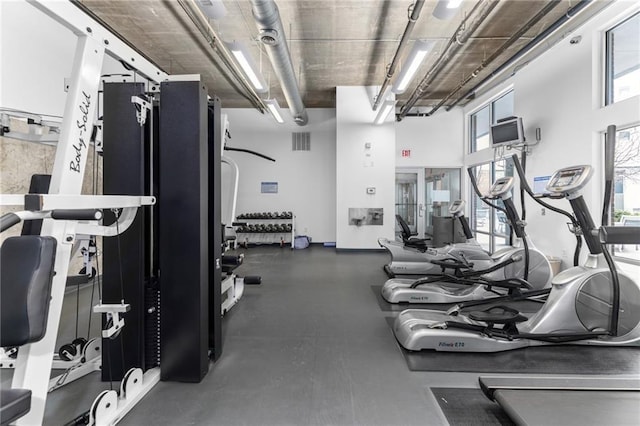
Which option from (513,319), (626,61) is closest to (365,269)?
(513,319)

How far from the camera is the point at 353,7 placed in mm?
4109

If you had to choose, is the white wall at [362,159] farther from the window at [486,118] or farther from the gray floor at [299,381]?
the gray floor at [299,381]

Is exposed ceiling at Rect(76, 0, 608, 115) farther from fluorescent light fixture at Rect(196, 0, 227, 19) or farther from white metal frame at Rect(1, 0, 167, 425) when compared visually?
white metal frame at Rect(1, 0, 167, 425)

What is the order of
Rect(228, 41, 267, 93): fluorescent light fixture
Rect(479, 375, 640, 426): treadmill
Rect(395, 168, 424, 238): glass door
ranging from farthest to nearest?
1. Rect(395, 168, 424, 238): glass door
2. Rect(228, 41, 267, 93): fluorescent light fixture
3. Rect(479, 375, 640, 426): treadmill

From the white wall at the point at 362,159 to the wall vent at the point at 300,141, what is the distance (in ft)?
5.11

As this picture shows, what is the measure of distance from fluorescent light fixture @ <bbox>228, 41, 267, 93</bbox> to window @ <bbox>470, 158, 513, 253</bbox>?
4856mm

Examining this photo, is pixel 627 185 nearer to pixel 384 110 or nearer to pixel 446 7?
pixel 446 7

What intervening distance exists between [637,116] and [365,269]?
14.1 feet

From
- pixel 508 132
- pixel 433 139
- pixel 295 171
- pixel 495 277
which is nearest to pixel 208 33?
pixel 295 171

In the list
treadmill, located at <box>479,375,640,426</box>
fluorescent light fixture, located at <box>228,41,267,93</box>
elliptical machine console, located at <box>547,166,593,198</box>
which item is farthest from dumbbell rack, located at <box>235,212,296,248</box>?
treadmill, located at <box>479,375,640,426</box>

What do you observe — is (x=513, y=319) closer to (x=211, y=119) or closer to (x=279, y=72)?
(x=211, y=119)

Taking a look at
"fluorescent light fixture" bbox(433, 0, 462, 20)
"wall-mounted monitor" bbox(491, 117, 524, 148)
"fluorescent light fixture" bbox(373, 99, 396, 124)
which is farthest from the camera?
"fluorescent light fixture" bbox(373, 99, 396, 124)

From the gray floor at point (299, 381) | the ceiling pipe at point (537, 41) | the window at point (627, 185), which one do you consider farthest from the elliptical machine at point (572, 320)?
the ceiling pipe at point (537, 41)

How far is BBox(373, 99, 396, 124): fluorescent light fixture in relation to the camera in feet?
18.3
